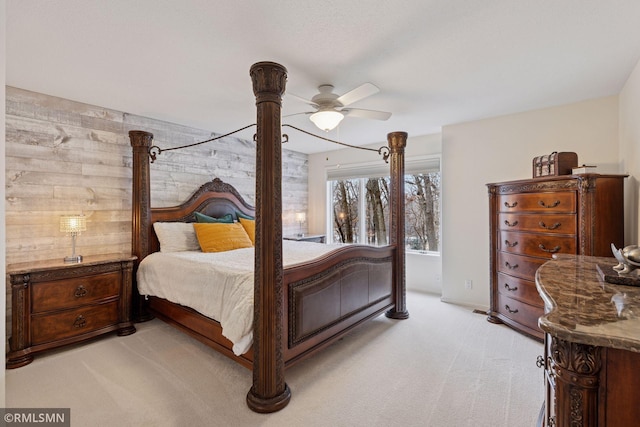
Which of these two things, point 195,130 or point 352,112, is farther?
point 195,130

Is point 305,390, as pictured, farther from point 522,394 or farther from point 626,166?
point 626,166

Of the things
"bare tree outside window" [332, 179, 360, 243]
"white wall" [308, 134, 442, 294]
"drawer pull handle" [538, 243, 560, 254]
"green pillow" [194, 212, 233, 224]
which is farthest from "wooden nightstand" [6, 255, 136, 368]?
"drawer pull handle" [538, 243, 560, 254]

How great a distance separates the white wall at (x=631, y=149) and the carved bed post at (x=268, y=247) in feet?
9.25

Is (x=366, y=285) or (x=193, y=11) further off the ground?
(x=193, y=11)

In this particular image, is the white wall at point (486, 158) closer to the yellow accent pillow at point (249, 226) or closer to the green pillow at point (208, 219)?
the yellow accent pillow at point (249, 226)

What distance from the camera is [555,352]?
0.88m

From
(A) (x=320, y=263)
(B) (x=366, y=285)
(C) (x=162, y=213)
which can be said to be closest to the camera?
(A) (x=320, y=263)

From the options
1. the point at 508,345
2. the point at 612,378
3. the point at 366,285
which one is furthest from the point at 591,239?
the point at 612,378

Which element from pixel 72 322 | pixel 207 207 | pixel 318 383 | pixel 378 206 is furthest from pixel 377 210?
pixel 72 322

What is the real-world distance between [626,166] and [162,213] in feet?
16.0

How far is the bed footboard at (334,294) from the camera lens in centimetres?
221

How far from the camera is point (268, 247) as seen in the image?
1.88 metres

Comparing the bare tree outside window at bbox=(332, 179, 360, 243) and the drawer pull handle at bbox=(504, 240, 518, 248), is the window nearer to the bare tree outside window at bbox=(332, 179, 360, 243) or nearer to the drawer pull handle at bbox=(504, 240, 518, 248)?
the bare tree outside window at bbox=(332, 179, 360, 243)

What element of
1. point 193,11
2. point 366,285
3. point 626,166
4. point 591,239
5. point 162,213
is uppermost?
point 193,11
